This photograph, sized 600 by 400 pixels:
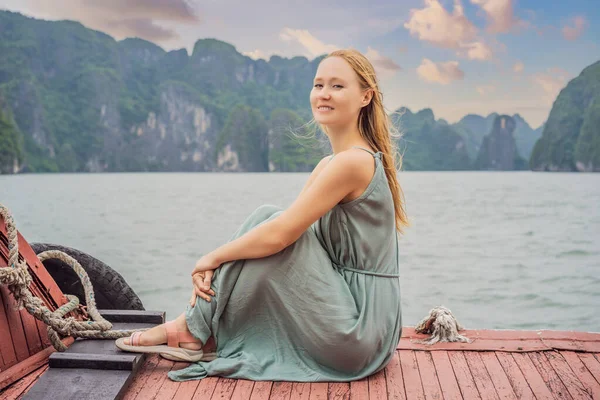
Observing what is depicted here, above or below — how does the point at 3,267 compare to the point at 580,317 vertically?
above

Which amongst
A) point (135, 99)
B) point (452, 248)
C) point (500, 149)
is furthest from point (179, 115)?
point (452, 248)

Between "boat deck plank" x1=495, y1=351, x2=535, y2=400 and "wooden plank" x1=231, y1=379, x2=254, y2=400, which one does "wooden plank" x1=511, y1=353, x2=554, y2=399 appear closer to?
"boat deck plank" x1=495, y1=351, x2=535, y2=400

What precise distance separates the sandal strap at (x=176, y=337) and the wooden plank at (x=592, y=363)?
129cm

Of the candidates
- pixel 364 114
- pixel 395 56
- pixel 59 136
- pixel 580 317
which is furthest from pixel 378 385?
pixel 59 136

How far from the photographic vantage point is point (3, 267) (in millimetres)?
1929

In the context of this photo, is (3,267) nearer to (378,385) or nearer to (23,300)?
(23,300)

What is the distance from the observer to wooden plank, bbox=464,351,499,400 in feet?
5.83

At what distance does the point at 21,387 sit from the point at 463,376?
1.37 m

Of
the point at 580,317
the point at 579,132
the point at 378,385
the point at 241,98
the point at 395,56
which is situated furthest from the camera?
the point at 241,98

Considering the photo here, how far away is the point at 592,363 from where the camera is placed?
200 centimetres

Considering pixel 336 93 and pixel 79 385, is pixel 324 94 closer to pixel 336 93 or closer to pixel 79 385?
pixel 336 93

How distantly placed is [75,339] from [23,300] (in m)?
0.25

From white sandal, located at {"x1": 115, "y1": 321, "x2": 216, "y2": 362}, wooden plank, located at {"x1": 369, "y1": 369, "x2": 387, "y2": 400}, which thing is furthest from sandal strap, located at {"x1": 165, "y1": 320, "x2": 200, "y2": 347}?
wooden plank, located at {"x1": 369, "y1": 369, "x2": 387, "y2": 400}

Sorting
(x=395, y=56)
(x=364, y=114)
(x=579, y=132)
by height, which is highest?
(x=395, y=56)
